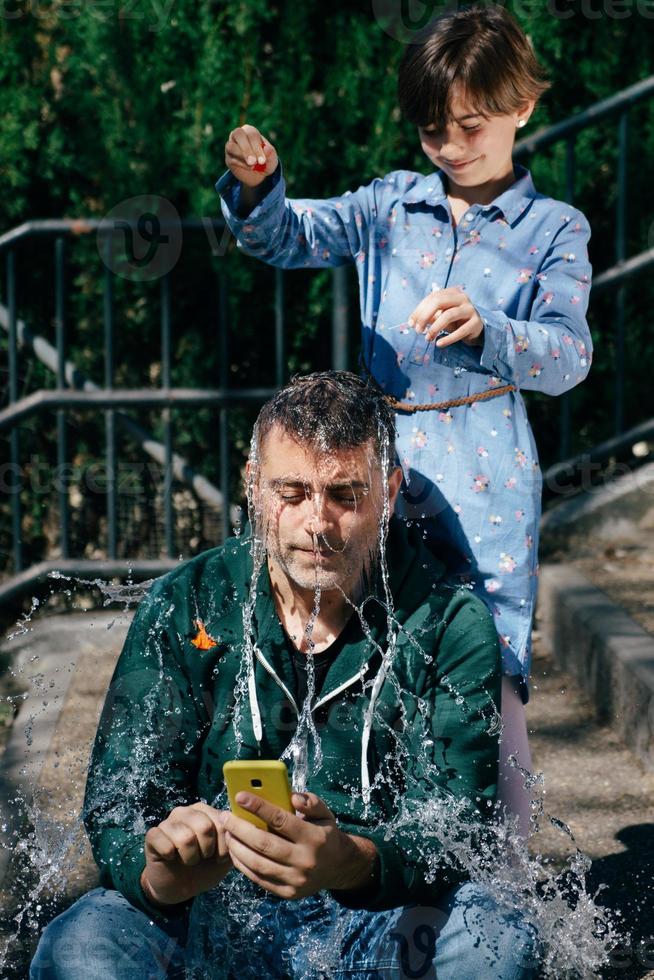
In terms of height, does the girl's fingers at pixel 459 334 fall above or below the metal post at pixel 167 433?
above

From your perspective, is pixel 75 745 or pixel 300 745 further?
pixel 75 745

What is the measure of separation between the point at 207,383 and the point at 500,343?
2919 millimetres

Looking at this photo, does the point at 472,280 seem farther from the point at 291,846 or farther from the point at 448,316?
the point at 291,846

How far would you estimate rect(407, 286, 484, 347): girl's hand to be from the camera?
243 cm

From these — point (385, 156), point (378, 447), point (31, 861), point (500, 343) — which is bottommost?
point (31, 861)

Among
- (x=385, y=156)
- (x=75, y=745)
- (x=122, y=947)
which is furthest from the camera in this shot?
(x=385, y=156)

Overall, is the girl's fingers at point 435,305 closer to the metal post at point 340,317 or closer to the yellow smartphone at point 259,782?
the yellow smartphone at point 259,782

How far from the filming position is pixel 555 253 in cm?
286

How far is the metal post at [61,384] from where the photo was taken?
471 cm

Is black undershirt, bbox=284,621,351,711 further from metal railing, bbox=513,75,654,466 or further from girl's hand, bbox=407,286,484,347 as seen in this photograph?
metal railing, bbox=513,75,654,466

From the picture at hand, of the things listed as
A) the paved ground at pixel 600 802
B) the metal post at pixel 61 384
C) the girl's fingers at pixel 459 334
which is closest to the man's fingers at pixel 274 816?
the girl's fingers at pixel 459 334

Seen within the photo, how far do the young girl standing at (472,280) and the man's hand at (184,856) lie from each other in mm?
759

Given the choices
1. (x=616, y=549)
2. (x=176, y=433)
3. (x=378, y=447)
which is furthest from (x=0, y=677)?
(x=378, y=447)

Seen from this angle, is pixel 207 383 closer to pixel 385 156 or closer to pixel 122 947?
pixel 385 156
